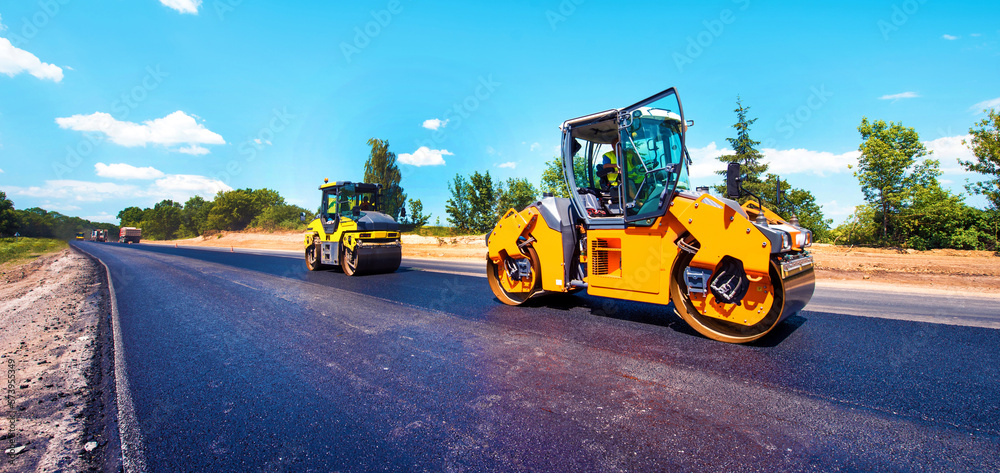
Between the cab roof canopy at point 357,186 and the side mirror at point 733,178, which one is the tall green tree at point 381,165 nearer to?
the cab roof canopy at point 357,186

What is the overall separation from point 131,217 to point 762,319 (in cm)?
14847

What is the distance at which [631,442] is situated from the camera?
7.06 feet

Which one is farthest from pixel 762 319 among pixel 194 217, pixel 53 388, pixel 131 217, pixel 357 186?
pixel 131 217

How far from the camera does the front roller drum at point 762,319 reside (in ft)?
11.7

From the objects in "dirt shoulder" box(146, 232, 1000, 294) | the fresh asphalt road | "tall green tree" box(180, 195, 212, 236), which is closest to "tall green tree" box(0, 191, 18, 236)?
"tall green tree" box(180, 195, 212, 236)

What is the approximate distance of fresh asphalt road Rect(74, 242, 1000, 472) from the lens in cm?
205

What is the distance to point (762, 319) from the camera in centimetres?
371

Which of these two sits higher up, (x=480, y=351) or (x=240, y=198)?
(x=240, y=198)

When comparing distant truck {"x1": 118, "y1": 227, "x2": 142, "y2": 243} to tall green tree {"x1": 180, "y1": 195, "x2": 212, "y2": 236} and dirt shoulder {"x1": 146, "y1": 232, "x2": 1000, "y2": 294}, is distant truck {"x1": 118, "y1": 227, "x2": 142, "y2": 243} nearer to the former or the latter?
tall green tree {"x1": 180, "y1": 195, "x2": 212, "y2": 236}

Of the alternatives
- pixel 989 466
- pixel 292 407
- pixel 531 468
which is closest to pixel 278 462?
pixel 292 407

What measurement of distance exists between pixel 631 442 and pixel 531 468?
1.96ft

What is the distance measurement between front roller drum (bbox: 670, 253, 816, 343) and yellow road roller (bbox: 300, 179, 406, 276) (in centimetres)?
789

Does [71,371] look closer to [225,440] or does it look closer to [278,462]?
[225,440]

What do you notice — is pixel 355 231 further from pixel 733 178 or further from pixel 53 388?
pixel 733 178
